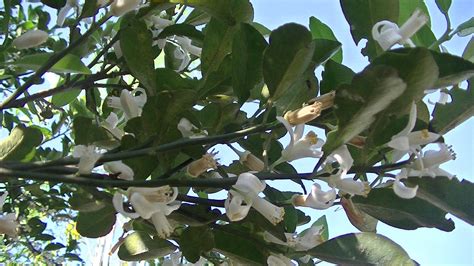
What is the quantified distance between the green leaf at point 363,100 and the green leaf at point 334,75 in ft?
0.33

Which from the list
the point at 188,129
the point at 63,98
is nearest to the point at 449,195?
the point at 188,129

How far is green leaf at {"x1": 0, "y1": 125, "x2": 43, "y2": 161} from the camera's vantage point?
2.51 ft

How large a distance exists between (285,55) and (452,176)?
196mm

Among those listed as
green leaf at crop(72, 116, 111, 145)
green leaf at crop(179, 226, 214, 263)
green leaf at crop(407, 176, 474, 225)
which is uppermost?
green leaf at crop(407, 176, 474, 225)

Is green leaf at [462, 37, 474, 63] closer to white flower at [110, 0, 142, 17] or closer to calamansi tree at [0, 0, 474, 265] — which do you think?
calamansi tree at [0, 0, 474, 265]

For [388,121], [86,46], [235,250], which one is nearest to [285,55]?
[388,121]

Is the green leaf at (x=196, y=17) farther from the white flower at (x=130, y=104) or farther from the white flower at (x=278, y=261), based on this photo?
the white flower at (x=278, y=261)

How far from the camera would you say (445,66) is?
584 mm

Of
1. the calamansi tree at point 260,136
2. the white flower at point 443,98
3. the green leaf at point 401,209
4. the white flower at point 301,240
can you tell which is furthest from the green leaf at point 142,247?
the white flower at point 443,98

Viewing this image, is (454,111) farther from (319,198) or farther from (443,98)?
(319,198)

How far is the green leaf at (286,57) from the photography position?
0.61 m

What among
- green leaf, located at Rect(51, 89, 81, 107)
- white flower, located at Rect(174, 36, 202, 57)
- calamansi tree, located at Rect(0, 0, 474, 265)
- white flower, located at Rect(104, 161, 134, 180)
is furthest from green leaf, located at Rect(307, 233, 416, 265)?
green leaf, located at Rect(51, 89, 81, 107)

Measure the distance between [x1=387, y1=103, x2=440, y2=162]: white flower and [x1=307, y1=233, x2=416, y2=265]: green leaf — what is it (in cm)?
10

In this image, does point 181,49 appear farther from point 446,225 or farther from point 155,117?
point 446,225
